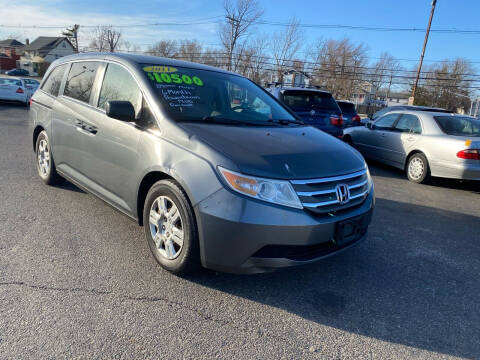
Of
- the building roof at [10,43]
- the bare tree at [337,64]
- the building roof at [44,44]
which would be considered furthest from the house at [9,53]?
the bare tree at [337,64]

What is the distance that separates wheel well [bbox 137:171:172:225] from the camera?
3.01 meters

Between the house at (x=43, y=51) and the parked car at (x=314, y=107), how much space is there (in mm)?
84011

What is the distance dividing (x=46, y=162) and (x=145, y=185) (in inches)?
106

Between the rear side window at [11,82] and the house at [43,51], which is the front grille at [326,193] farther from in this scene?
the house at [43,51]

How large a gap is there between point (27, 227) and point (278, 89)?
599 cm

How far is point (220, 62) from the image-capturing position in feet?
144

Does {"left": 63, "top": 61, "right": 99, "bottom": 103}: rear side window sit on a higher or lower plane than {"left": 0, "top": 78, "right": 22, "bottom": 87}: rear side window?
higher

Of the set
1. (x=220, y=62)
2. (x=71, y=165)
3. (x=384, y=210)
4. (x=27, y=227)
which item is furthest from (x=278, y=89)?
(x=220, y=62)

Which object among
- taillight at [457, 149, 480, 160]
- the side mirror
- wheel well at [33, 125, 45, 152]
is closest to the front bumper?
the side mirror

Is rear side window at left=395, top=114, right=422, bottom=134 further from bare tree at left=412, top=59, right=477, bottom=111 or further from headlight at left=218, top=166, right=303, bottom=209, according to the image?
bare tree at left=412, top=59, right=477, bottom=111

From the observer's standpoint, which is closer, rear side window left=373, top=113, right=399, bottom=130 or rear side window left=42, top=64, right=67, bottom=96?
rear side window left=42, top=64, right=67, bottom=96

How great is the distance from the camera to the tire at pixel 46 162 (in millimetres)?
4906

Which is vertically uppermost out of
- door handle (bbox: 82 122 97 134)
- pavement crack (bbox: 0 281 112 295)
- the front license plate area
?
door handle (bbox: 82 122 97 134)

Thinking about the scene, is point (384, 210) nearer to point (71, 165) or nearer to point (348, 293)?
point (348, 293)
